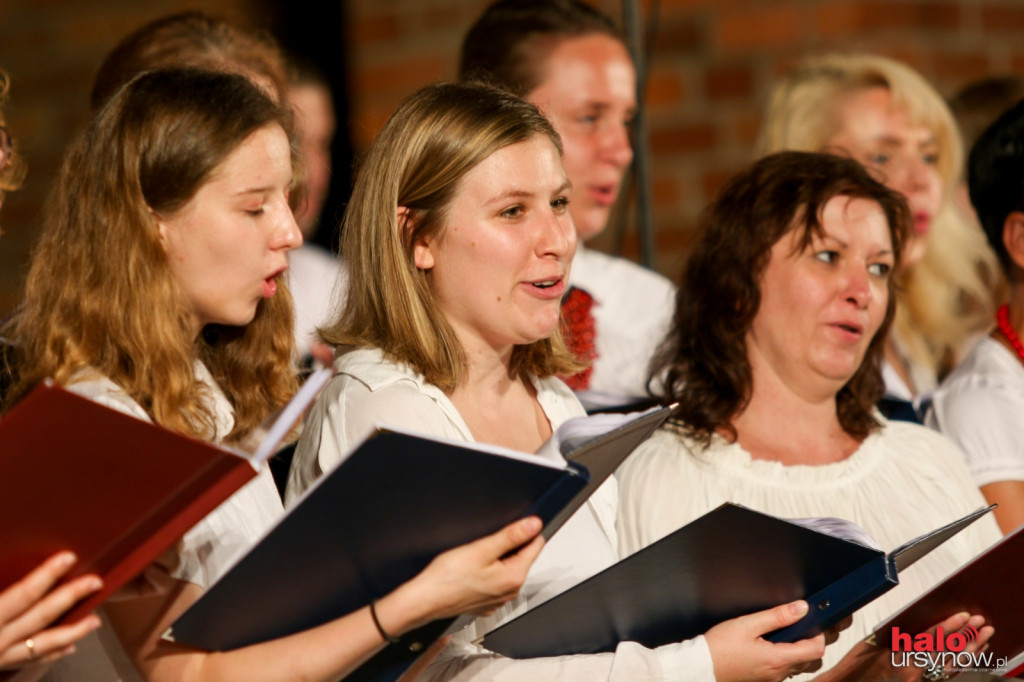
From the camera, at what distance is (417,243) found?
199cm

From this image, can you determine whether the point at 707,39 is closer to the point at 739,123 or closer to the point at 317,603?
the point at 739,123

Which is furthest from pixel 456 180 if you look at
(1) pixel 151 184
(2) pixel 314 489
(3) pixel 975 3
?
(3) pixel 975 3

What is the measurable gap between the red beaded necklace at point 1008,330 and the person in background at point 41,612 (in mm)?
2025

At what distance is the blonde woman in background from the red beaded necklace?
53 cm

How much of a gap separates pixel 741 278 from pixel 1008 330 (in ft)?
2.19

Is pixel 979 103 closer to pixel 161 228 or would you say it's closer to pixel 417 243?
pixel 417 243

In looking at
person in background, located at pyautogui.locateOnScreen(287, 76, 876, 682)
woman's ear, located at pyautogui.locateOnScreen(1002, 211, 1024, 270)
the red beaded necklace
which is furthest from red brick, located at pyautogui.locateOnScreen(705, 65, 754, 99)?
person in background, located at pyautogui.locateOnScreen(287, 76, 876, 682)

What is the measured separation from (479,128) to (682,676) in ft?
2.81

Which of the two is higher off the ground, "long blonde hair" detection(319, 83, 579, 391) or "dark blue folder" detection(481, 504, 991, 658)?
"long blonde hair" detection(319, 83, 579, 391)

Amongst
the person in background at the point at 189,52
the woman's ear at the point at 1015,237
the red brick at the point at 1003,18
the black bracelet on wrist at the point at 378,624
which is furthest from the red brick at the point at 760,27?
the black bracelet on wrist at the point at 378,624

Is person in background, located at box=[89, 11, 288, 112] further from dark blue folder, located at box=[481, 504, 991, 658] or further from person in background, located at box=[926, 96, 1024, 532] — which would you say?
person in background, located at box=[926, 96, 1024, 532]

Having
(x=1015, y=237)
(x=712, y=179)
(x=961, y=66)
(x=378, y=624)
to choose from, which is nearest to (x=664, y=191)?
(x=712, y=179)

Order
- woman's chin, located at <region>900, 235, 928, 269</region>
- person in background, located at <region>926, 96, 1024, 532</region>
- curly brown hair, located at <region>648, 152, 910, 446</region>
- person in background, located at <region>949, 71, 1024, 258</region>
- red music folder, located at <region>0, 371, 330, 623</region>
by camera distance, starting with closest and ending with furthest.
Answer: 1. red music folder, located at <region>0, 371, 330, 623</region>
2. curly brown hair, located at <region>648, 152, 910, 446</region>
3. person in background, located at <region>926, 96, 1024, 532</region>
4. woman's chin, located at <region>900, 235, 928, 269</region>
5. person in background, located at <region>949, 71, 1024, 258</region>

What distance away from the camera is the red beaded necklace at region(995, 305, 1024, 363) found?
2.68m
